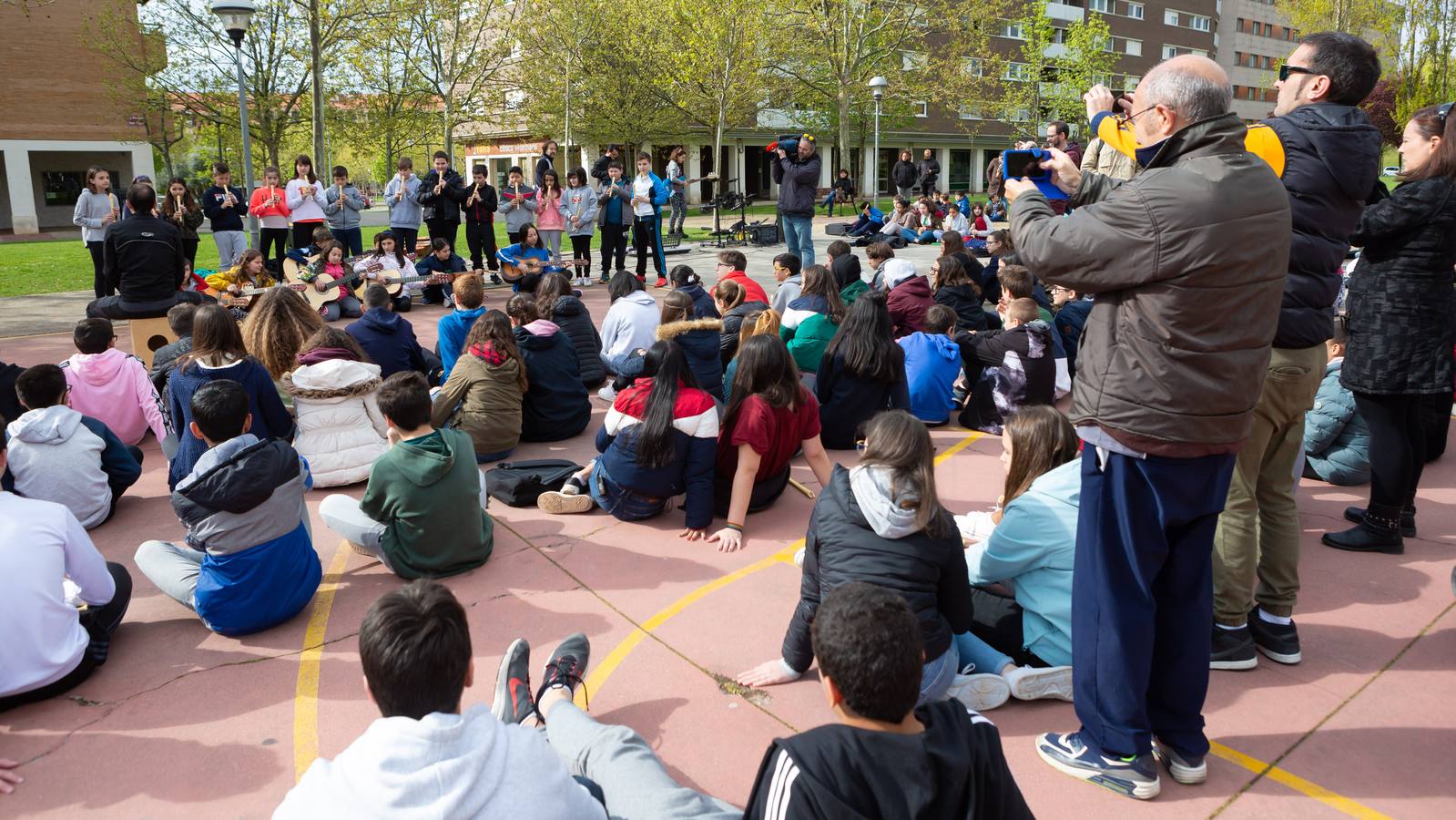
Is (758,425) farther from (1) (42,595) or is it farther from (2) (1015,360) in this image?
(1) (42,595)

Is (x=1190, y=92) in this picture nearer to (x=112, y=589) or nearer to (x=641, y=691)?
(x=641, y=691)

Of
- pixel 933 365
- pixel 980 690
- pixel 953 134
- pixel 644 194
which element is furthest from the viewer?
pixel 953 134

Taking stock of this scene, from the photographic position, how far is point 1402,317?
466cm

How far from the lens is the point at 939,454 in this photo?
22.1ft

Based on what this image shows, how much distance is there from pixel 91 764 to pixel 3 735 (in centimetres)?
48

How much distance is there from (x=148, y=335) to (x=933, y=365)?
24.3 feet

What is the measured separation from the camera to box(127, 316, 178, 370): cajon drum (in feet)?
29.0

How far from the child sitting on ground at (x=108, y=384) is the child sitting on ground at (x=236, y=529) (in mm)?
2370

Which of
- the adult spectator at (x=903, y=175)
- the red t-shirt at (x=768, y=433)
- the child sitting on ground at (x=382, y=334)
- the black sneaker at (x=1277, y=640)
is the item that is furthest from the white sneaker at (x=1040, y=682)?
the adult spectator at (x=903, y=175)

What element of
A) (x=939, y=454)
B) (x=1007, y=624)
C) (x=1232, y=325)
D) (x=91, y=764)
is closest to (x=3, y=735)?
(x=91, y=764)

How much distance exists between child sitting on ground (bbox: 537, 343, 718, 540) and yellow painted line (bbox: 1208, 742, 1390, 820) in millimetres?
2779

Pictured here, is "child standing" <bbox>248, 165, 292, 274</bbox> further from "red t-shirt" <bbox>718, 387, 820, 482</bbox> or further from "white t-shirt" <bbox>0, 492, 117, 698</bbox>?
"white t-shirt" <bbox>0, 492, 117, 698</bbox>

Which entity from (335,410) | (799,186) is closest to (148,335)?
(335,410)

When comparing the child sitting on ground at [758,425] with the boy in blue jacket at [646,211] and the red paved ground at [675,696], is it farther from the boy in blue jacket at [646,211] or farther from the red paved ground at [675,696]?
the boy in blue jacket at [646,211]
